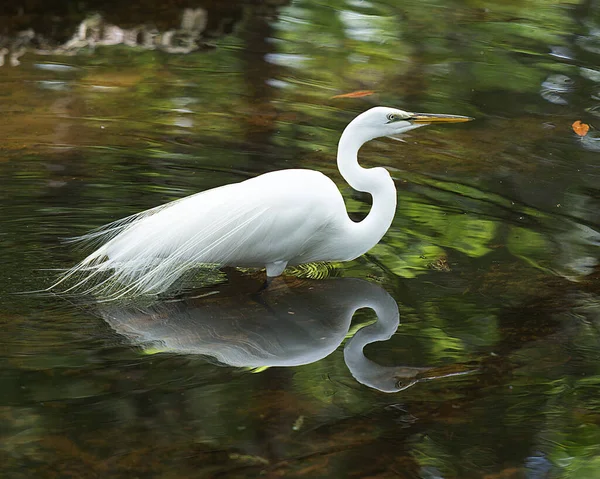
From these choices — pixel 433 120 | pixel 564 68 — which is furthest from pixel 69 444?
pixel 564 68

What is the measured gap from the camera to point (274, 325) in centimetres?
430

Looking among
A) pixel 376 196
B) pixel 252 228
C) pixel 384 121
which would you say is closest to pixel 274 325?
pixel 252 228

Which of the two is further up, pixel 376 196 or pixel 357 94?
pixel 376 196

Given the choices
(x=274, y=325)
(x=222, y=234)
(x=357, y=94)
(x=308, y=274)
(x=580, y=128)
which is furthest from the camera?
(x=357, y=94)

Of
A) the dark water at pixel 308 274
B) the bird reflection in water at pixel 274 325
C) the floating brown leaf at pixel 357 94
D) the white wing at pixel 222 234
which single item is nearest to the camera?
the dark water at pixel 308 274

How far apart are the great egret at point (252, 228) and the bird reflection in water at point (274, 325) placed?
16 cm

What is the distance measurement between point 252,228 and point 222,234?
0.14 meters

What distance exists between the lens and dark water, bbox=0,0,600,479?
137 inches

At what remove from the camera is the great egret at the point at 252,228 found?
14.5 ft

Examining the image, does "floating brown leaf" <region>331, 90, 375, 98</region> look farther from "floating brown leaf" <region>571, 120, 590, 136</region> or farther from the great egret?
the great egret

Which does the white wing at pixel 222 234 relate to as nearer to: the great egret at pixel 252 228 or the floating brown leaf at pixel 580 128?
the great egret at pixel 252 228

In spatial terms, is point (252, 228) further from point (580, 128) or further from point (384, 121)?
point (580, 128)

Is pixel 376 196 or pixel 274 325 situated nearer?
pixel 274 325

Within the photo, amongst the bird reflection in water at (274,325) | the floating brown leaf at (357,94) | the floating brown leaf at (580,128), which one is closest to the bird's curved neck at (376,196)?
the bird reflection in water at (274,325)
